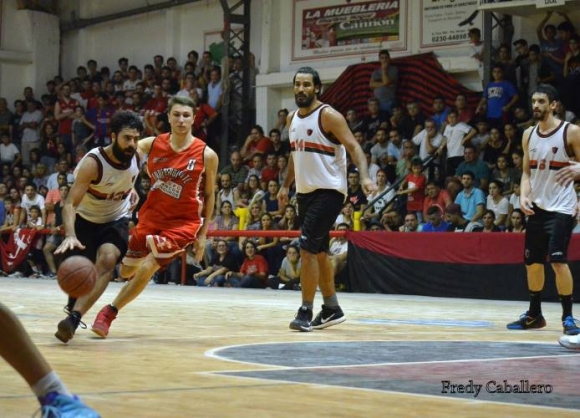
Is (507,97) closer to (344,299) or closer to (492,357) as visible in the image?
(344,299)

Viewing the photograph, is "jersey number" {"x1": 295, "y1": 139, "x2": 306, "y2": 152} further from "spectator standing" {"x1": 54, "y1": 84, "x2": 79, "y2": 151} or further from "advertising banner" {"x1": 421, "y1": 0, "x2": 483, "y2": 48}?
"spectator standing" {"x1": 54, "y1": 84, "x2": 79, "y2": 151}

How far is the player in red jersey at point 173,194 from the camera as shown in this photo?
8.26 meters

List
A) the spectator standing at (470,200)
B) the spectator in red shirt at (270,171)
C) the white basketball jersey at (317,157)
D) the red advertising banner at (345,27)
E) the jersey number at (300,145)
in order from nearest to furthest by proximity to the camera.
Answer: the white basketball jersey at (317,157) → the jersey number at (300,145) → the spectator standing at (470,200) → the spectator in red shirt at (270,171) → the red advertising banner at (345,27)

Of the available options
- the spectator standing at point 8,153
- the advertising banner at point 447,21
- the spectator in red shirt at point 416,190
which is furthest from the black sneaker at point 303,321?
the spectator standing at point 8,153

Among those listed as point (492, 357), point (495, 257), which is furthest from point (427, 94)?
point (492, 357)

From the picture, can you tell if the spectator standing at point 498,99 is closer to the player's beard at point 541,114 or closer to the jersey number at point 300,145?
the player's beard at point 541,114

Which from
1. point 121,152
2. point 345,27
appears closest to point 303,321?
point 121,152

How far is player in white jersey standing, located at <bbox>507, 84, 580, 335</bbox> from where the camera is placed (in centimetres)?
→ 909

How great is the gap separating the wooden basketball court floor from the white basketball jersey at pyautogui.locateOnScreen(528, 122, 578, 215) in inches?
43.6

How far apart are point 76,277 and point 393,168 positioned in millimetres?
13183

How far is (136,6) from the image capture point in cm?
2822

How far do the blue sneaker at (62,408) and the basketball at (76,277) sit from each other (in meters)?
2.75

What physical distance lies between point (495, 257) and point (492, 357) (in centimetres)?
899

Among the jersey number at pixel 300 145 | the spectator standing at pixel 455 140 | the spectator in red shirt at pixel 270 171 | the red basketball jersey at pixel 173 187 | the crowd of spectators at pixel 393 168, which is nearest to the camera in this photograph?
the red basketball jersey at pixel 173 187
